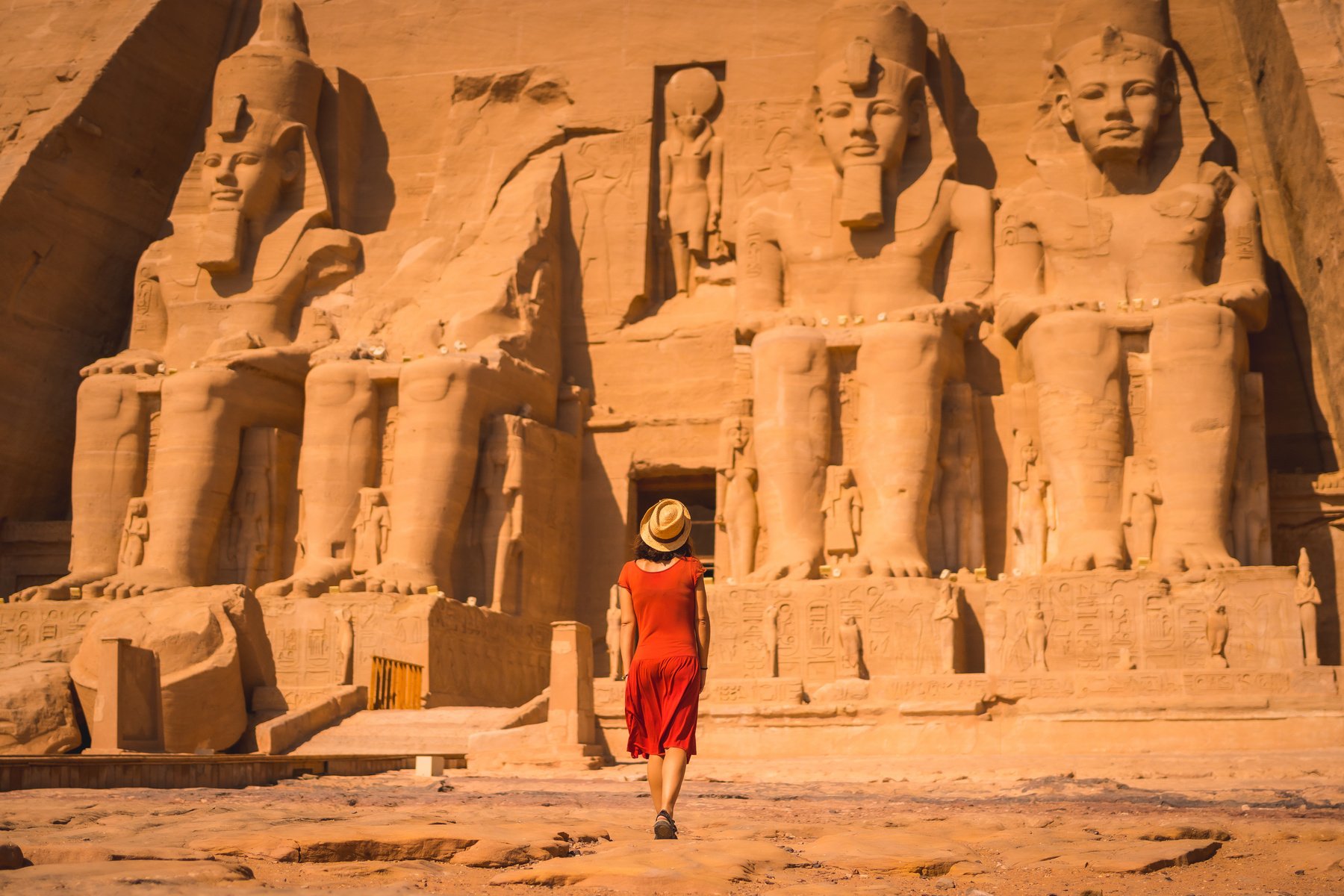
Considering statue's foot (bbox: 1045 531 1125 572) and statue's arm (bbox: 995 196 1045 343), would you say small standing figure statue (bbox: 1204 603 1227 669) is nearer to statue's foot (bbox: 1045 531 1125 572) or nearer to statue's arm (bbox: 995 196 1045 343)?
statue's foot (bbox: 1045 531 1125 572)

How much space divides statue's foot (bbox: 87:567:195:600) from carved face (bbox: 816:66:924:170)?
19.6ft

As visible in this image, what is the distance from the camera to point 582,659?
924 cm

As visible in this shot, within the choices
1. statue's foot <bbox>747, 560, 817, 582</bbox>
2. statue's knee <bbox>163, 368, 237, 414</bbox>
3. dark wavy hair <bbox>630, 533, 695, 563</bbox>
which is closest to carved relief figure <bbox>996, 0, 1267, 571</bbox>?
statue's foot <bbox>747, 560, 817, 582</bbox>

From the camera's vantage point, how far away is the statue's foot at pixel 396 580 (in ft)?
37.8

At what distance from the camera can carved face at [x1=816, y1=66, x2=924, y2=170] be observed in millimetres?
12492

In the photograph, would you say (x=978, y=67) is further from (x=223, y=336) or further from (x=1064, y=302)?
(x=223, y=336)

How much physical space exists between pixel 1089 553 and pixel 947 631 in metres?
1.14

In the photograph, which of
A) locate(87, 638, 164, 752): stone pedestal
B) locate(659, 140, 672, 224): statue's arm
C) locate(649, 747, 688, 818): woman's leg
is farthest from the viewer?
locate(659, 140, 672, 224): statue's arm

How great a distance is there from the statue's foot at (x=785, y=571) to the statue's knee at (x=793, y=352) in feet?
4.64

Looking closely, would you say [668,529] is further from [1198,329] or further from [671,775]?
[1198,329]

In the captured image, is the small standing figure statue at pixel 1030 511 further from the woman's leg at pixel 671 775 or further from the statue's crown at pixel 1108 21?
the woman's leg at pixel 671 775

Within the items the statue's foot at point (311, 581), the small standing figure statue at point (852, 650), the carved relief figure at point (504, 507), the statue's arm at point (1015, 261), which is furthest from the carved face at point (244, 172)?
the small standing figure statue at point (852, 650)

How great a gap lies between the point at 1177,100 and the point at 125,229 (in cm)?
928

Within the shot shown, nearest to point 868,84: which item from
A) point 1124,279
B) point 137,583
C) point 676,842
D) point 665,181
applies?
point 665,181
